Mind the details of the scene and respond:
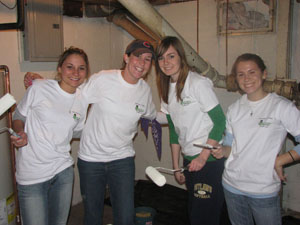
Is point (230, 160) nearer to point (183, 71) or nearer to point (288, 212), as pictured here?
point (183, 71)

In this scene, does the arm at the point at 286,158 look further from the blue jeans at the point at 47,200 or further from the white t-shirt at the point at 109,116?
the blue jeans at the point at 47,200

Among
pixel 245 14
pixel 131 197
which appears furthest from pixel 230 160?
pixel 245 14

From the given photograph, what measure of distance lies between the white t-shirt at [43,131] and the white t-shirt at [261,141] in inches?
37.3

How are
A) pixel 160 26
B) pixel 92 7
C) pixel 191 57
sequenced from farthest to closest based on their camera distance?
pixel 92 7 < pixel 191 57 < pixel 160 26

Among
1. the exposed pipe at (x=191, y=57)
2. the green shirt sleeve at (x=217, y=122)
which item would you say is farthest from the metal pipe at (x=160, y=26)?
the green shirt sleeve at (x=217, y=122)

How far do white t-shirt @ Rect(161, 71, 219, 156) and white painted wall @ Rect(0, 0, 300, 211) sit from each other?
0.70 meters

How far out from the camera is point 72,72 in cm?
156

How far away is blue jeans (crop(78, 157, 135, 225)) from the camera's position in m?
1.66

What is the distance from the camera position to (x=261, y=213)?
1.37 m

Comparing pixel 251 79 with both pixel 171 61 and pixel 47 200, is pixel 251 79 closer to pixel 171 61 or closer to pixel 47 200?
pixel 171 61

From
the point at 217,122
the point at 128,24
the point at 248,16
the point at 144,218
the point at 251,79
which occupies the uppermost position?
the point at 128,24

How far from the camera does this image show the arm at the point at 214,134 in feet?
4.86

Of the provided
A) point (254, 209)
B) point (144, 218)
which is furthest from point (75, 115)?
point (144, 218)

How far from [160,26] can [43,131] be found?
1.02m
